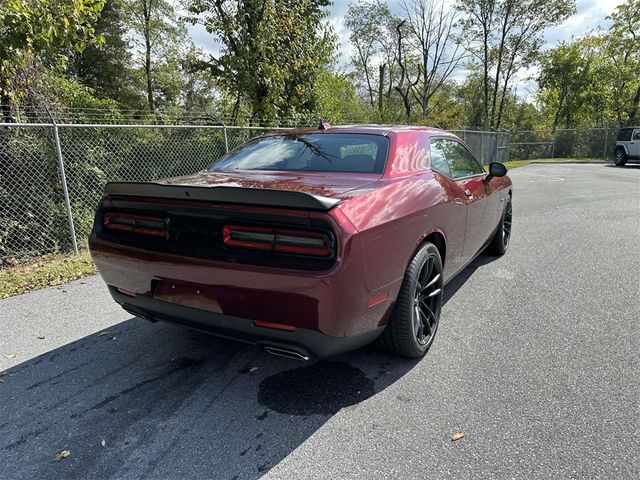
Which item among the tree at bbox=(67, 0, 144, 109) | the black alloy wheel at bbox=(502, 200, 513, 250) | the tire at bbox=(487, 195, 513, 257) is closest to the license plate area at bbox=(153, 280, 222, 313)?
the tire at bbox=(487, 195, 513, 257)

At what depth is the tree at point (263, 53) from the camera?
29.6 feet

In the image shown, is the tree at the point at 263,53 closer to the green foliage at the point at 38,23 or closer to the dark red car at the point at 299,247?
the green foliage at the point at 38,23

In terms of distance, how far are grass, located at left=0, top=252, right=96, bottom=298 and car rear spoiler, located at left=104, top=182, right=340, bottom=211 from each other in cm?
261

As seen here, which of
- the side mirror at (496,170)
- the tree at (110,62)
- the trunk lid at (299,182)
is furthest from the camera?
the tree at (110,62)

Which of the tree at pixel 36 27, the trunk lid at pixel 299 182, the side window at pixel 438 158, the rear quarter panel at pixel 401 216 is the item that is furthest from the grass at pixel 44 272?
the side window at pixel 438 158

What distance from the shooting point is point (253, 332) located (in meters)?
2.19

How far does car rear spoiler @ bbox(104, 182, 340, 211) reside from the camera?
202 centimetres

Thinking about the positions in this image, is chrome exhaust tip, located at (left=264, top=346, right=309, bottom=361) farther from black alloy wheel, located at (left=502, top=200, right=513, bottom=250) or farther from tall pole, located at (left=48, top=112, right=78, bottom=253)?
tall pole, located at (left=48, top=112, right=78, bottom=253)

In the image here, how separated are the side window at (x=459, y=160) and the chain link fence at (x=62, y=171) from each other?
14.1 feet

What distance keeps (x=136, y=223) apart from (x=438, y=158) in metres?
2.42

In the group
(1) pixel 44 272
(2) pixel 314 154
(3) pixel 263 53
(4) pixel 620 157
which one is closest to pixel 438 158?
(2) pixel 314 154

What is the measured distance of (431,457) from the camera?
201 centimetres

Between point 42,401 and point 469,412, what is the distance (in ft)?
8.10

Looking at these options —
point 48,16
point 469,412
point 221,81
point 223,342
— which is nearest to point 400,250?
point 469,412
